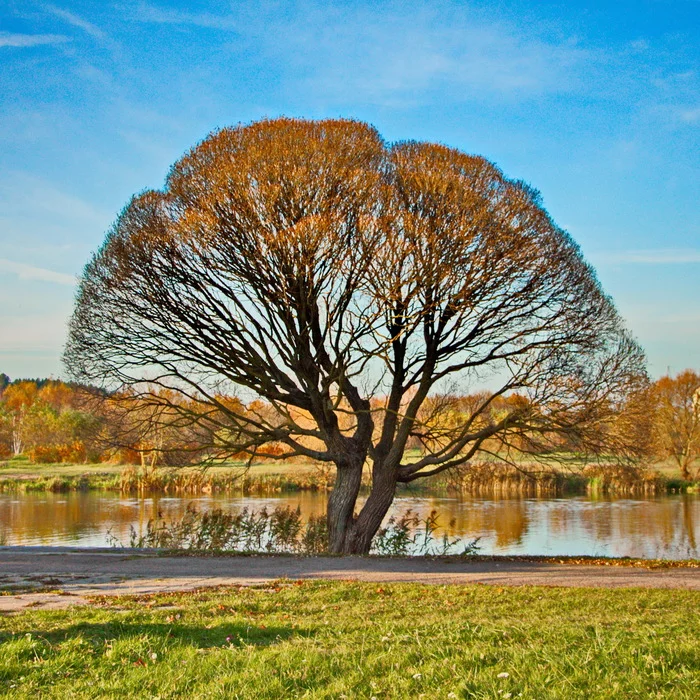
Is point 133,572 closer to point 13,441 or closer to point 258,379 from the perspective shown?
point 258,379

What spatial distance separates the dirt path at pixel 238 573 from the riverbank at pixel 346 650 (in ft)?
6.57

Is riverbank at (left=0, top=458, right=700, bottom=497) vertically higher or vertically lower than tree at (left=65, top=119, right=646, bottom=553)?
lower

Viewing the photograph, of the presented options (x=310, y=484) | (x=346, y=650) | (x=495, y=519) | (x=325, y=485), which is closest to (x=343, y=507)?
(x=495, y=519)

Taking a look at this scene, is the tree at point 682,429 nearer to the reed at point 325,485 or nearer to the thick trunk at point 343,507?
the reed at point 325,485

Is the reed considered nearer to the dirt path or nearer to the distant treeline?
the distant treeline

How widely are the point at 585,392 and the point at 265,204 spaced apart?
8.45 m

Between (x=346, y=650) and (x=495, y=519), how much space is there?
2358 centimetres

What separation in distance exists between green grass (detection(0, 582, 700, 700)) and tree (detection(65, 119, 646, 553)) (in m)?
8.74

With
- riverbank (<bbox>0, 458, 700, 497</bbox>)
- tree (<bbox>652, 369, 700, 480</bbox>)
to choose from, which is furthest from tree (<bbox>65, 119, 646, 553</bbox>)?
tree (<bbox>652, 369, 700, 480</bbox>)

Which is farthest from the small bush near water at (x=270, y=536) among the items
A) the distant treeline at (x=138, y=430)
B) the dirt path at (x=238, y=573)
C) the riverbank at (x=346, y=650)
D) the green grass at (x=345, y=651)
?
the green grass at (x=345, y=651)

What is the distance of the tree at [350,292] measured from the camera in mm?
17000

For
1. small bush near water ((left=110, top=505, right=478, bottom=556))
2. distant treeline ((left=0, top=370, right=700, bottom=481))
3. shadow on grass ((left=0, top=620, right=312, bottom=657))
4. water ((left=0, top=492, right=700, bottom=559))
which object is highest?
distant treeline ((left=0, top=370, right=700, bottom=481))

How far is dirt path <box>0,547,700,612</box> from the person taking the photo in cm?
1185

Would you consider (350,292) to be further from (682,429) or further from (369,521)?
(682,429)
